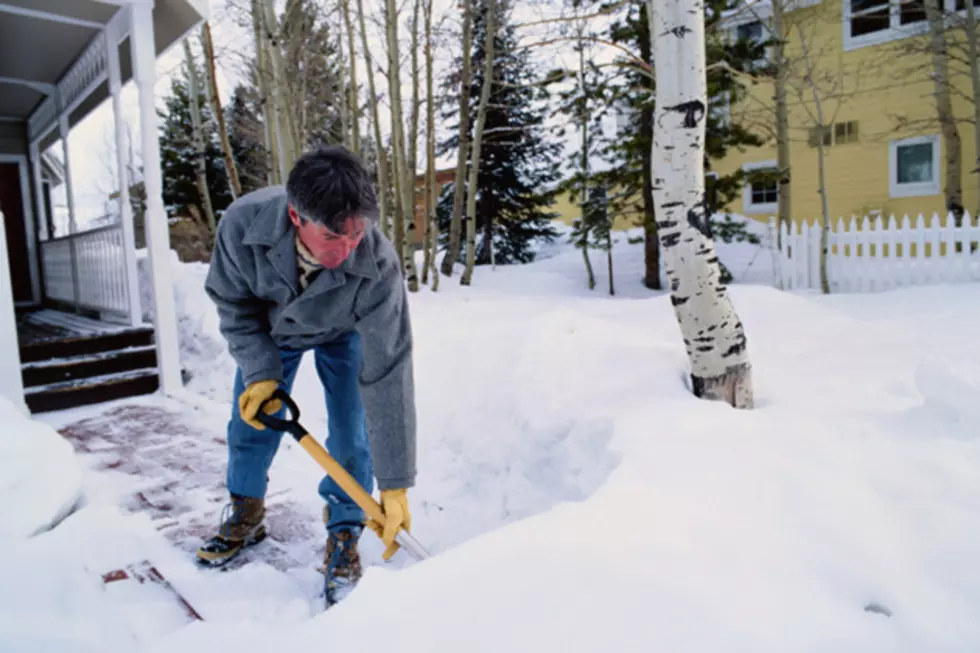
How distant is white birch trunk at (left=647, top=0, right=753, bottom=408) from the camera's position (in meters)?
3.15

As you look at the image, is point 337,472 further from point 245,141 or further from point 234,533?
point 245,141

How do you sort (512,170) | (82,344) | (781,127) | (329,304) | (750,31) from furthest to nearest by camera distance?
(512,170) → (750,31) → (781,127) → (82,344) → (329,304)

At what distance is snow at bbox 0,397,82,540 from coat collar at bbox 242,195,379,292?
45.7 inches

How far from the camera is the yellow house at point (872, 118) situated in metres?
12.2

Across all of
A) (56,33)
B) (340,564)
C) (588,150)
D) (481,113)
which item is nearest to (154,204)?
(56,33)

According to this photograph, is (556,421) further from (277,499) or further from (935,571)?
(935,571)

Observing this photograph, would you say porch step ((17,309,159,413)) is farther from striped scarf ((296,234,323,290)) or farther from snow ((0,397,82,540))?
striped scarf ((296,234,323,290))

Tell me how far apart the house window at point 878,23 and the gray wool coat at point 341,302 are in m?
13.8

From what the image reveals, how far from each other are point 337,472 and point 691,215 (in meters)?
2.26

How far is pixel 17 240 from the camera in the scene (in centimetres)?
902

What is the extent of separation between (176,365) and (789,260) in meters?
7.81

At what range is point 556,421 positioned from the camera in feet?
10.8

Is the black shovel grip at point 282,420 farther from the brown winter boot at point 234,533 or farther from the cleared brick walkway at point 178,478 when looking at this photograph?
the cleared brick walkway at point 178,478

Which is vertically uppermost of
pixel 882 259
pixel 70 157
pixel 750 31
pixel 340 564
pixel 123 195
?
pixel 750 31
